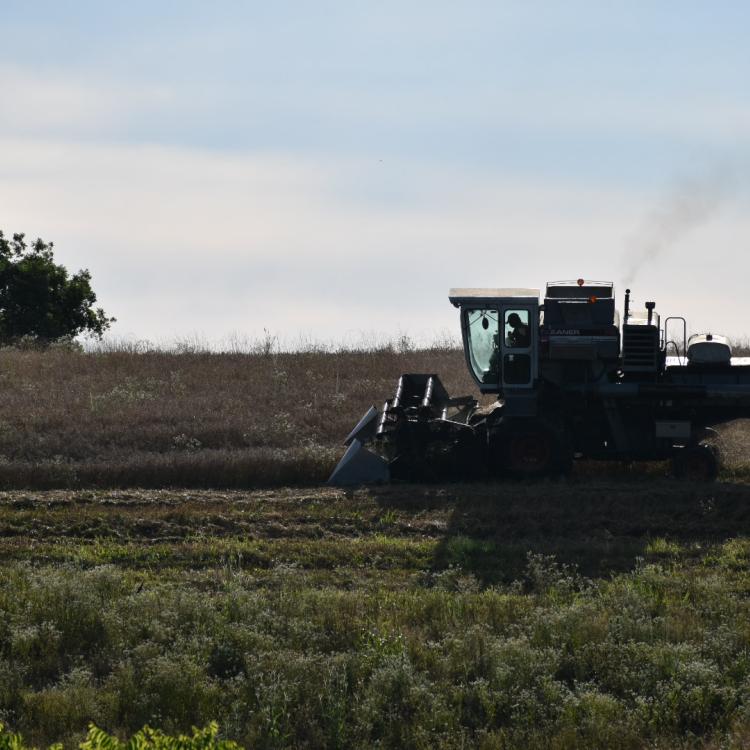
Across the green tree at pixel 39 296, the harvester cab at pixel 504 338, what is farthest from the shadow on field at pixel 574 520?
the green tree at pixel 39 296

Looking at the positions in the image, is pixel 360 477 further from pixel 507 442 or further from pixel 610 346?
pixel 610 346

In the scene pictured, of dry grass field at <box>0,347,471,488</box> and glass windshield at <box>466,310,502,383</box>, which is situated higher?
glass windshield at <box>466,310,502,383</box>

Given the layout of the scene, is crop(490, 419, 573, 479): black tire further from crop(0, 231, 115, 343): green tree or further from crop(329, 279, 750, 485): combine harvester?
crop(0, 231, 115, 343): green tree

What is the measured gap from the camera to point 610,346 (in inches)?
654

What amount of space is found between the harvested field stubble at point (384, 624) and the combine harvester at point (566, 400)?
1836 mm

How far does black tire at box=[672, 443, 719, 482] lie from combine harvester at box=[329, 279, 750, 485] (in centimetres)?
1

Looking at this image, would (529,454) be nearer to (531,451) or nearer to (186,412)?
(531,451)

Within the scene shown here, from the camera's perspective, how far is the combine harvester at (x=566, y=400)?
54.1 feet

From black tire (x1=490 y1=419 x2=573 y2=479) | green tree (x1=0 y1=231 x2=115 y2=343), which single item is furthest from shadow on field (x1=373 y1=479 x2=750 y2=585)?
green tree (x1=0 y1=231 x2=115 y2=343)

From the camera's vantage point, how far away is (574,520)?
1420 centimetres

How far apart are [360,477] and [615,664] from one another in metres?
7.69

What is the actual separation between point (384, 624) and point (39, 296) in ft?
91.9

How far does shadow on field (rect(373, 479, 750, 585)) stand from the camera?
12.5 meters

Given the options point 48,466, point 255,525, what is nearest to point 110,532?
point 255,525
